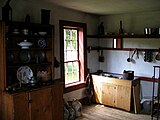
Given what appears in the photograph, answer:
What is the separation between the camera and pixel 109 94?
475 cm

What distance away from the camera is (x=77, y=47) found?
16.4 ft

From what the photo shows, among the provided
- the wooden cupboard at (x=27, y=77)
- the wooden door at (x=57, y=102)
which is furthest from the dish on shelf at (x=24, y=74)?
the wooden door at (x=57, y=102)

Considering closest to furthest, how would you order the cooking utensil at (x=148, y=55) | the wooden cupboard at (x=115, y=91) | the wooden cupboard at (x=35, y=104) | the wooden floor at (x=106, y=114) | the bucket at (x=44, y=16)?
the wooden cupboard at (x=35, y=104)
the bucket at (x=44, y=16)
the wooden floor at (x=106, y=114)
the wooden cupboard at (x=115, y=91)
the cooking utensil at (x=148, y=55)

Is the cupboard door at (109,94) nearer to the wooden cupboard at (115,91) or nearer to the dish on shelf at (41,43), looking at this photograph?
the wooden cupboard at (115,91)

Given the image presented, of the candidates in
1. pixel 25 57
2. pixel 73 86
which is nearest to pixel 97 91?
pixel 73 86

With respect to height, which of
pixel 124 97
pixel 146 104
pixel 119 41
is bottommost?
pixel 146 104

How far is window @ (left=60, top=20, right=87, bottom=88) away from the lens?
4.50 m

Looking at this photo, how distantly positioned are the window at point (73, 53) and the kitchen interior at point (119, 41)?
0.50 feet

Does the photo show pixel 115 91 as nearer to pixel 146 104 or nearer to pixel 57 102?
pixel 146 104

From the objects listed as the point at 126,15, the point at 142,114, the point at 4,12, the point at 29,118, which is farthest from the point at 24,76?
the point at 126,15

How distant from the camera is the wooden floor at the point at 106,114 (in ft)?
13.5

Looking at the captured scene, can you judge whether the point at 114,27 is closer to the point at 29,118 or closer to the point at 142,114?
the point at 142,114

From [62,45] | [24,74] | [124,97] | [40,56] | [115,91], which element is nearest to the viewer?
[24,74]

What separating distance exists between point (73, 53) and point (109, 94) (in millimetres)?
1376
